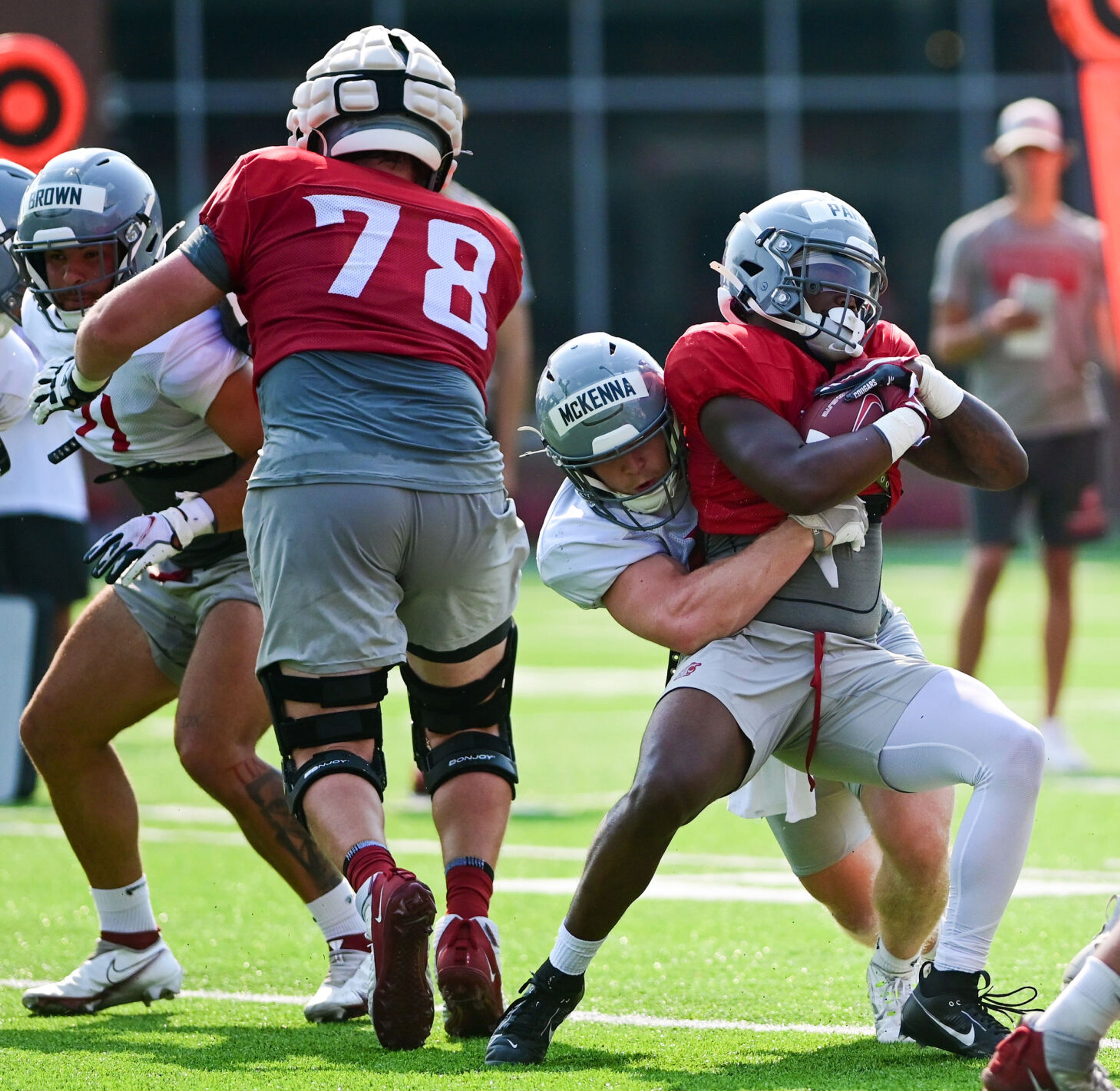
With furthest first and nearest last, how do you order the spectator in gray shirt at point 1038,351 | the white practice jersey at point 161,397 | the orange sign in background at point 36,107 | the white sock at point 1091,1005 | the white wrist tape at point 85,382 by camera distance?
the orange sign in background at point 36,107
the spectator in gray shirt at point 1038,351
the white practice jersey at point 161,397
the white wrist tape at point 85,382
the white sock at point 1091,1005

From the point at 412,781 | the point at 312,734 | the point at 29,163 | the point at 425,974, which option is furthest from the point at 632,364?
the point at 29,163


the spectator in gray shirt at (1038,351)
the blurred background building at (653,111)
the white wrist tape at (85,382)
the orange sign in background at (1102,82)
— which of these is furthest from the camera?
the blurred background building at (653,111)

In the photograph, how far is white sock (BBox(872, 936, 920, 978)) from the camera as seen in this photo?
13.2 ft

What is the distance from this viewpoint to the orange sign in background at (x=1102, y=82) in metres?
7.61

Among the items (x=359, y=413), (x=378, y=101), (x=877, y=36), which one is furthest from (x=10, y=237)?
(x=877, y=36)

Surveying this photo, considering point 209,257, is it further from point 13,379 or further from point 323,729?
point 13,379

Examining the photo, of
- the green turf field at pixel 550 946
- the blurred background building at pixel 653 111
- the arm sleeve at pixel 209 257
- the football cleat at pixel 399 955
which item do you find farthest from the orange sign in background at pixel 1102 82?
the blurred background building at pixel 653 111

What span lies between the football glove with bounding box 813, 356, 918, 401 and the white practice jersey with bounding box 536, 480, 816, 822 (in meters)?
0.43

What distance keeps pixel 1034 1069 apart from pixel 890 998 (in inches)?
34.8

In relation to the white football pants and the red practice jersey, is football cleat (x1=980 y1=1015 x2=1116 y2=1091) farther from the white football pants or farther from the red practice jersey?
the red practice jersey

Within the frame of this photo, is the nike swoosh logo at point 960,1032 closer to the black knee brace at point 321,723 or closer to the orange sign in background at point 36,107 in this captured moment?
the black knee brace at point 321,723

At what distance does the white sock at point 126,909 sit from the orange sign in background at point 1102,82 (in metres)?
4.73

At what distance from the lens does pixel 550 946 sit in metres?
5.08

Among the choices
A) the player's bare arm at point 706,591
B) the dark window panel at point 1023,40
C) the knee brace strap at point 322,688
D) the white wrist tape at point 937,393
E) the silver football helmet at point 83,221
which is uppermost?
the dark window panel at point 1023,40
